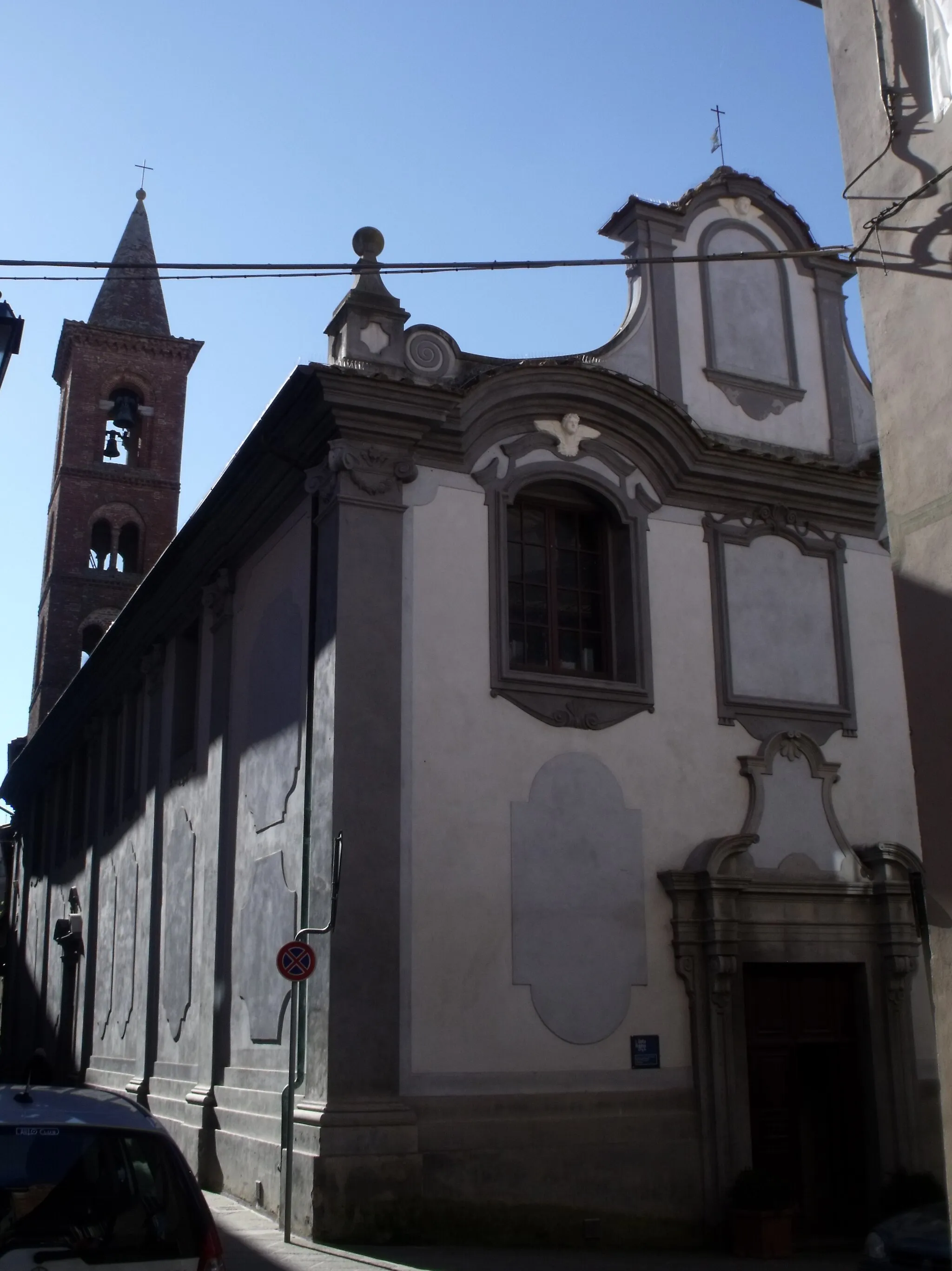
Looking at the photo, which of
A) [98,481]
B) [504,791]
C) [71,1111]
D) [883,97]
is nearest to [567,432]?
[504,791]

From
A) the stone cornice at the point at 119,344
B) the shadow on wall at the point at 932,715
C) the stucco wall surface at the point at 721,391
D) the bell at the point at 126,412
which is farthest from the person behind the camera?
the stone cornice at the point at 119,344

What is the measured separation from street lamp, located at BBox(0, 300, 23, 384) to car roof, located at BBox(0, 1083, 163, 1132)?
11.6 ft

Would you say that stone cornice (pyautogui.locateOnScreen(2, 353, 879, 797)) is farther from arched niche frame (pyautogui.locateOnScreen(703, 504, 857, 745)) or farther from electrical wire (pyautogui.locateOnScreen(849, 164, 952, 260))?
electrical wire (pyautogui.locateOnScreen(849, 164, 952, 260))

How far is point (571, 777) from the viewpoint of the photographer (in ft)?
42.1

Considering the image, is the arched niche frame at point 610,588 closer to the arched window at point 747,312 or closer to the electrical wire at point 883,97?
the arched window at point 747,312

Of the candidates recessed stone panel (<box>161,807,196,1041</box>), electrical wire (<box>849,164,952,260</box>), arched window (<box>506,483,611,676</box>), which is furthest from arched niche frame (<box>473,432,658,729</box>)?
electrical wire (<box>849,164,952,260</box>)

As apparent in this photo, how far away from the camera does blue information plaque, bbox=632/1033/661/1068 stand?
40.7 ft

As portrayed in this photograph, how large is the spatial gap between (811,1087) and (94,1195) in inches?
397

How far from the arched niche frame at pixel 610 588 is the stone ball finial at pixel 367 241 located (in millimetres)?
2287

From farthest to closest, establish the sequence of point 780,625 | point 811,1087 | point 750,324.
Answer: point 750,324, point 780,625, point 811,1087

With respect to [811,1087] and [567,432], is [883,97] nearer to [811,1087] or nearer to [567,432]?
[567,432]

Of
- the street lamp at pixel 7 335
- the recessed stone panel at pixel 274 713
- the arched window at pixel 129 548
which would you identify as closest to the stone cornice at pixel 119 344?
the arched window at pixel 129 548

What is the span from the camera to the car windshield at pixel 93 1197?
190 inches

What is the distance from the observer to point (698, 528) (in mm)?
14352
